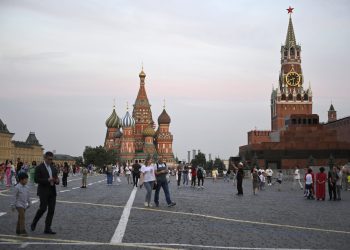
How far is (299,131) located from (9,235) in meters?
87.1

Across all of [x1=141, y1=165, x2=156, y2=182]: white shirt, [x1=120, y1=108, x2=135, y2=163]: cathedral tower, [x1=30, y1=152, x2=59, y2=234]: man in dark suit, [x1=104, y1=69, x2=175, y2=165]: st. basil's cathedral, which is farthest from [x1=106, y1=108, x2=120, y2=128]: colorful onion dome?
[x1=30, y1=152, x2=59, y2=234]: man in dark suit

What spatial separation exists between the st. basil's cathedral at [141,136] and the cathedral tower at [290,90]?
2792cm

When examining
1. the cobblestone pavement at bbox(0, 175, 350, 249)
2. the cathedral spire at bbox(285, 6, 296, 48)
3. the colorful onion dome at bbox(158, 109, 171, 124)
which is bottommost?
the cobblestone pavement at bbox(0, 175, 350, 249)

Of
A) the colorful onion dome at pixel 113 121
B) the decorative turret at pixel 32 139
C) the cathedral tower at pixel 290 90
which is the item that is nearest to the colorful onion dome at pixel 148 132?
the colorful onion dome at pixel 113 121

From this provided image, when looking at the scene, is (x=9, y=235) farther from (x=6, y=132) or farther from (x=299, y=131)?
(x=6, y=132)

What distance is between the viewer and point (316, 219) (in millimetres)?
13695

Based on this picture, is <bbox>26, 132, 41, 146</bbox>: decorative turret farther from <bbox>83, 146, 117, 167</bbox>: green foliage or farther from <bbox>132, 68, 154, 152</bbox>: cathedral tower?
<bbox>132, 68, 154, 152</bbox>: cathedral tower

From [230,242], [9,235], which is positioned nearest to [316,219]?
[230,242]

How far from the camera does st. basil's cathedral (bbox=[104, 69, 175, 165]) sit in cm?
13938

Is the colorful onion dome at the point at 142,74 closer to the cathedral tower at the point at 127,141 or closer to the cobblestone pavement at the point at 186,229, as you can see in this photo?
the cathedral tower at the point at 127,141

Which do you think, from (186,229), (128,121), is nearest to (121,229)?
(186,229)

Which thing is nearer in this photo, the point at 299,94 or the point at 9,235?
the point at 9,235

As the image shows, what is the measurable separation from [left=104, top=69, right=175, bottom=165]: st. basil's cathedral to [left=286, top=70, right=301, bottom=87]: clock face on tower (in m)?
31.8

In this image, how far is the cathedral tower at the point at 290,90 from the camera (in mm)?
141250
